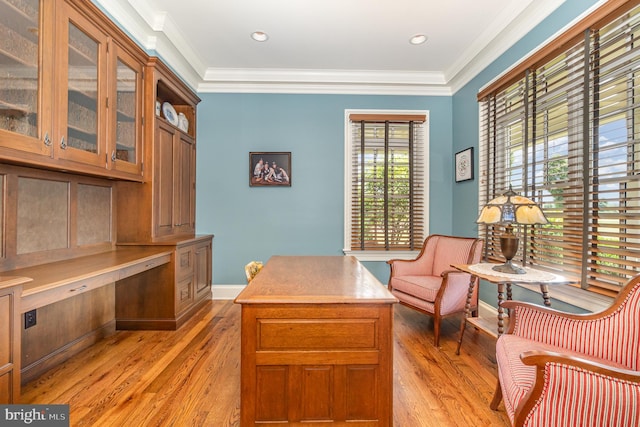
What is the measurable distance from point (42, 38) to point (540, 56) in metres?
3.42

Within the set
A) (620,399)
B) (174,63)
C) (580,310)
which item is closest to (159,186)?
(174,63)

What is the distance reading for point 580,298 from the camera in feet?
6.50

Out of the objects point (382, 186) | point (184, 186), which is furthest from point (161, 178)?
point (382, 186)

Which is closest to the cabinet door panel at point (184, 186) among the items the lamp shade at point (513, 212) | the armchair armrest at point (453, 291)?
the armchair armrest at point (453, 291)

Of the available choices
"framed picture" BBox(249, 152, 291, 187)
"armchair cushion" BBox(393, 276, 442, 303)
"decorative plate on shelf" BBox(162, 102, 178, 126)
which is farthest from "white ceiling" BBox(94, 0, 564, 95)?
"armchair cushion" BBox(393, 276, 442, 303)

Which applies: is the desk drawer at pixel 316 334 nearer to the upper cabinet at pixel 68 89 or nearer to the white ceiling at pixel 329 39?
the upper cabinet at pixel 68 89

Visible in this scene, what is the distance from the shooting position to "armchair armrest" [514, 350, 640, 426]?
1.01 metres

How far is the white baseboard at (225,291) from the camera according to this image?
380 cm

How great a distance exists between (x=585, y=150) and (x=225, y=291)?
3763mm

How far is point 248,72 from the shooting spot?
3.65m

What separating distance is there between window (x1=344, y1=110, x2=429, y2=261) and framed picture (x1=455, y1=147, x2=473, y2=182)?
528 mm

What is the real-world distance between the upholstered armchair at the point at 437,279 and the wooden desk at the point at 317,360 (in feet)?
4.31

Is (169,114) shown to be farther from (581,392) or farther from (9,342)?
(581,392)

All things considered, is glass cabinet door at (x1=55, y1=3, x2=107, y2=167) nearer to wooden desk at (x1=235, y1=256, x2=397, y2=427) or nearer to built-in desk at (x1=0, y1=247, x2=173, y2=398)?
built-in desk at (x1=0, y1=247, x2=173, y2=398)
